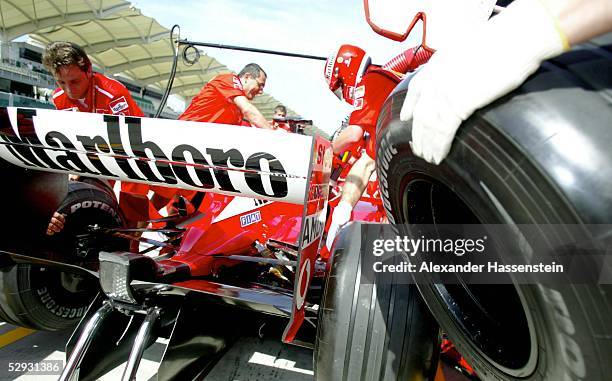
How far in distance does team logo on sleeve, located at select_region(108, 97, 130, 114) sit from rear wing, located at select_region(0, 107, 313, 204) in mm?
1578

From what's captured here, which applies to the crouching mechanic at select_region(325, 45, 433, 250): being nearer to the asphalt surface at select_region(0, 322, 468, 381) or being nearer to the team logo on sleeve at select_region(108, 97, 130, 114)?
the asphalt surface at select_region(0, 322, 468, 381)

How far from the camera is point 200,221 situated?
8.52 feet

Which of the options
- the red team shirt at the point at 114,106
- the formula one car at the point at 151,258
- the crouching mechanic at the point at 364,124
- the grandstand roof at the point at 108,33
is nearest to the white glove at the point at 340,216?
the crouching mechanic at the point at 364,124

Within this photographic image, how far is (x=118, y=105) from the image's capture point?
10.3ft

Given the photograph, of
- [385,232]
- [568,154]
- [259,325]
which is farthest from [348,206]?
[568,154]

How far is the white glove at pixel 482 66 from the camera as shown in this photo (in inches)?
25.7

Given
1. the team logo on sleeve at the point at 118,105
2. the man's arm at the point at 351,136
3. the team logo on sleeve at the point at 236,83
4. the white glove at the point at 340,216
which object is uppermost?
the team logo on sleeve at the point at 236,83

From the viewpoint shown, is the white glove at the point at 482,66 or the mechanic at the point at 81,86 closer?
the white glove at the point at 482,66

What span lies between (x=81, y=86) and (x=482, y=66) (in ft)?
10.4

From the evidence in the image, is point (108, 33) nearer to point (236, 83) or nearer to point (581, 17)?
point (236, 83)

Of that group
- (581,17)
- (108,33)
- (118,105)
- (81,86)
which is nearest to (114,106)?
(118,105)

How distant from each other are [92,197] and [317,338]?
1558 millimetres

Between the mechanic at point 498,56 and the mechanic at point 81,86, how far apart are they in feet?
9.10

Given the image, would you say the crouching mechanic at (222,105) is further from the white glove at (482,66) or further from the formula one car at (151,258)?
the white glove at (482,66)
